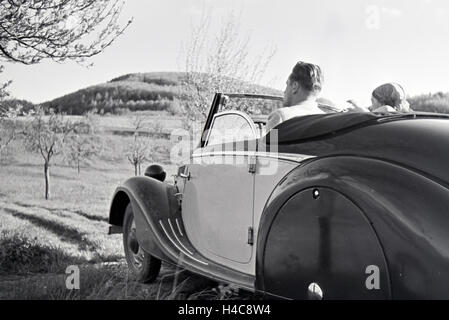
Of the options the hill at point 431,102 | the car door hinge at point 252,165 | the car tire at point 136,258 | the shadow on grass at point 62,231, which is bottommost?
the shadow on grass at point 62,231

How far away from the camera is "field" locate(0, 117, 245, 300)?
4160mm

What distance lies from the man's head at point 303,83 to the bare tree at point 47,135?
28.4 feet

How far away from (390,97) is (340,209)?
2.48 m

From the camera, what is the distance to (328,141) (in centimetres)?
241

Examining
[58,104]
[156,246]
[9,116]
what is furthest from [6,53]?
[58,104]

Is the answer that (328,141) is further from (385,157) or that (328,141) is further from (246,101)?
(246,101)

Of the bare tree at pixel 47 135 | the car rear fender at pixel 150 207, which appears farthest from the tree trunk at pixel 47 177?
the car rear fender at pixel 150 207

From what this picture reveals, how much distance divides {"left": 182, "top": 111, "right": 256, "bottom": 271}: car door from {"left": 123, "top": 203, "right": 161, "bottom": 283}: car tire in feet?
1.80

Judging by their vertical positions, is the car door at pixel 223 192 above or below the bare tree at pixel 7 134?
below

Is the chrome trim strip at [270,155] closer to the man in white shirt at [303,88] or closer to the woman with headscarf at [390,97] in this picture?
the man in white shirt at [303,88]

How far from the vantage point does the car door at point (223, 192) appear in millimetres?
3150

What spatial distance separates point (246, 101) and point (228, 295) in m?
6.60

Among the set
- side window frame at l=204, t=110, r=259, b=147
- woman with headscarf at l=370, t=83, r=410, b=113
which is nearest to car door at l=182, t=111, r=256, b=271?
side window frame at l=204, t=110, r=259, b=147

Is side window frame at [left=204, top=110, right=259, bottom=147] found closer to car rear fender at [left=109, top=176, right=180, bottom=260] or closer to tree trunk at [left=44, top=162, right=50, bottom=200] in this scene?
car rear fender at [left=109, top=176, right=180, bottom=260]
